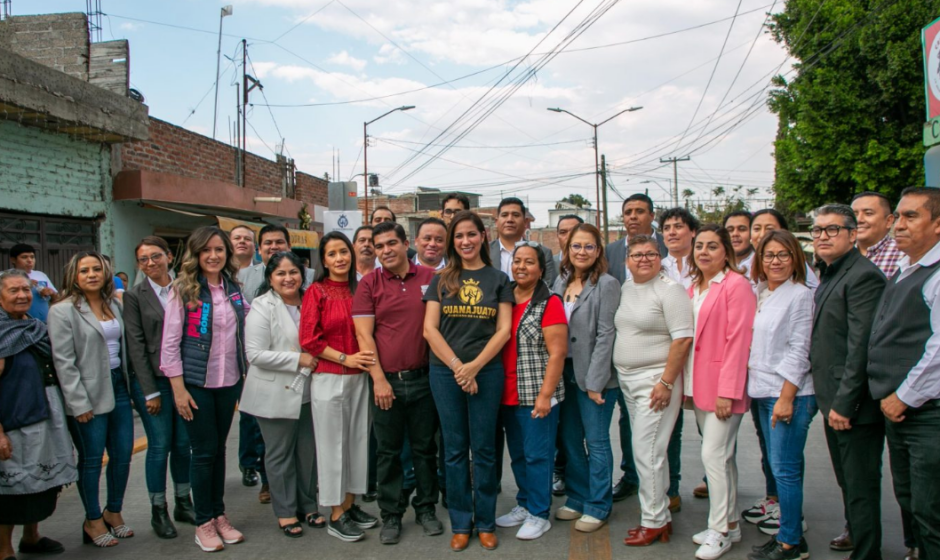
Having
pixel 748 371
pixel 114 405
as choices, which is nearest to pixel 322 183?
pixel 114 405

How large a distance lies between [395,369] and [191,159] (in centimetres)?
1105

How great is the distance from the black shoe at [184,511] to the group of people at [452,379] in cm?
1

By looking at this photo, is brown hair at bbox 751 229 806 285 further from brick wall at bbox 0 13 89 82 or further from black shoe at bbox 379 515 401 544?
brick wall at bbox 0 13 89 82

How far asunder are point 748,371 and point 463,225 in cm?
194

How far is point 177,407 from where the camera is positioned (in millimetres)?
4262

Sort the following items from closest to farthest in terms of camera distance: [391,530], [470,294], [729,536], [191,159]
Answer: [729,536], [470,294], [391,530], [191,159]

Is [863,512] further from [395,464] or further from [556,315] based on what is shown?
[395,464]

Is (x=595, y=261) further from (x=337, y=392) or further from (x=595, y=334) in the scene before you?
(x=337, y=392)

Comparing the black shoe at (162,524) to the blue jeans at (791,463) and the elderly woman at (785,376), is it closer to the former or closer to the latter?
the elderly woman at (785,376)

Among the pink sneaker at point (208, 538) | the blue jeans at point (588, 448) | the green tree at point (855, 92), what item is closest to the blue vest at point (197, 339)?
the pink sneaker at point (208, 538)

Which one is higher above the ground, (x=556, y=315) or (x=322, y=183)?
(x=322, y=183)

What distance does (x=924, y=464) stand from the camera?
10.4 ft

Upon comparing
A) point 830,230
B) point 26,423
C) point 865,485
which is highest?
point 830,230

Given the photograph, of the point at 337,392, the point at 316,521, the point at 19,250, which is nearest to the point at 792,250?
the point at 337,392
